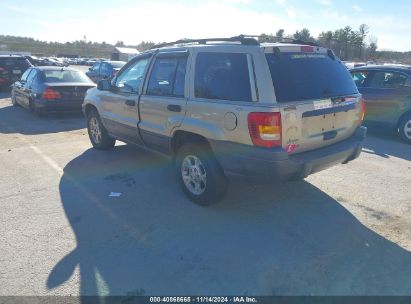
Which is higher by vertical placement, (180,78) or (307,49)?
(307,49)

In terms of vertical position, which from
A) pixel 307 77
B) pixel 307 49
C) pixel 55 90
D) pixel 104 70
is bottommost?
pixel 55 90

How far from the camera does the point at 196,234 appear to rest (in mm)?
3717

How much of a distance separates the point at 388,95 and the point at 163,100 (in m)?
5.94

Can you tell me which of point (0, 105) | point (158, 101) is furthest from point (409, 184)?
point (0, 105)

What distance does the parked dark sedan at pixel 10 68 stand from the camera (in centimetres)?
1608

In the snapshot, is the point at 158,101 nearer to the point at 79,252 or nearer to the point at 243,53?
the point at 243,53

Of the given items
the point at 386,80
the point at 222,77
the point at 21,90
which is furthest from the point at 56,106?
the point at 386,80

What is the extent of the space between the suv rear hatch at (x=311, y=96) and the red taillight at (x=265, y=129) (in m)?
0.07

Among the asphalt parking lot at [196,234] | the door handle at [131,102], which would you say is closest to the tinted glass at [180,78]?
the door handle at [131,102]

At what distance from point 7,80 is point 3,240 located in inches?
598

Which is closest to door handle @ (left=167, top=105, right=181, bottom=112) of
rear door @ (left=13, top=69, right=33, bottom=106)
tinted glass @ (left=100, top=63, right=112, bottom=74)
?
rear door @ (left=13, top=69, right=33, bottom=106)

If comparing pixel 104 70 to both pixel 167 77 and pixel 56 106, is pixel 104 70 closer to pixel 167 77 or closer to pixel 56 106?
pixel 56 106

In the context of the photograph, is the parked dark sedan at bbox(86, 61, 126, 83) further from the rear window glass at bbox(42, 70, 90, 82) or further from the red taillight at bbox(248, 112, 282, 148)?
the red taillight at bbox(248, 112, 282, 148)

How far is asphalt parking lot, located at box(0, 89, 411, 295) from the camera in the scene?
2.96 metres
